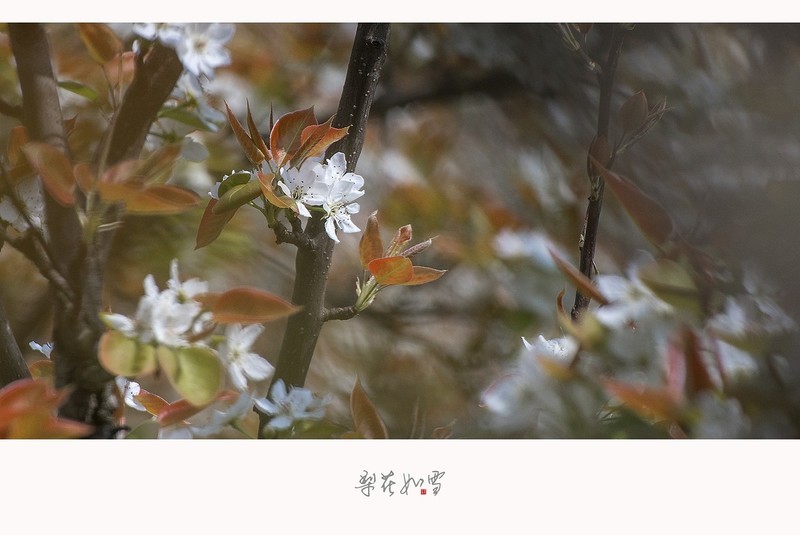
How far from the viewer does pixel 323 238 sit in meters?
0.61


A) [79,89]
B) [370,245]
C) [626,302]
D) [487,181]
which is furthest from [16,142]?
[626,302]

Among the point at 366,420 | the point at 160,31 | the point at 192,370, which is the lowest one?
the point at 366,420

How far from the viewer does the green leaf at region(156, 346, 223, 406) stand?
53cm

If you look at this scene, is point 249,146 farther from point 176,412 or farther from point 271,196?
point 176,412

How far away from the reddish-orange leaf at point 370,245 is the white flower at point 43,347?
273 millimetres

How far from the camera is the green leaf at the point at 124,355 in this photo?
1.71 ft

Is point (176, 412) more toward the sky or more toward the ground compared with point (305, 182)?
more toward the ground

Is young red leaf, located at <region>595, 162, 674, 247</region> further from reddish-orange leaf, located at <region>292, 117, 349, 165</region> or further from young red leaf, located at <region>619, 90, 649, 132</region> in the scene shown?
reddish-orange leaf, located at <region>292, 117, 349, 165</region>

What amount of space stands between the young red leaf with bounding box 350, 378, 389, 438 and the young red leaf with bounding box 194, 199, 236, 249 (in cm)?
19

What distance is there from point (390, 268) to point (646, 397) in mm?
233

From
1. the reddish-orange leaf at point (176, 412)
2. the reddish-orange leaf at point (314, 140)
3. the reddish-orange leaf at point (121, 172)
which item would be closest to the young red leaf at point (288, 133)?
the reddish-orange leaf at point (314, 140)

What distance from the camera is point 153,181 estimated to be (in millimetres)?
555

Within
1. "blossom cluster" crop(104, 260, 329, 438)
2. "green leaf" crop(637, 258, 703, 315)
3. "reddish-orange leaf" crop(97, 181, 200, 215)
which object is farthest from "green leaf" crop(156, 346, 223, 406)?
"green leaf" crop(637, 258, 703, 315)
